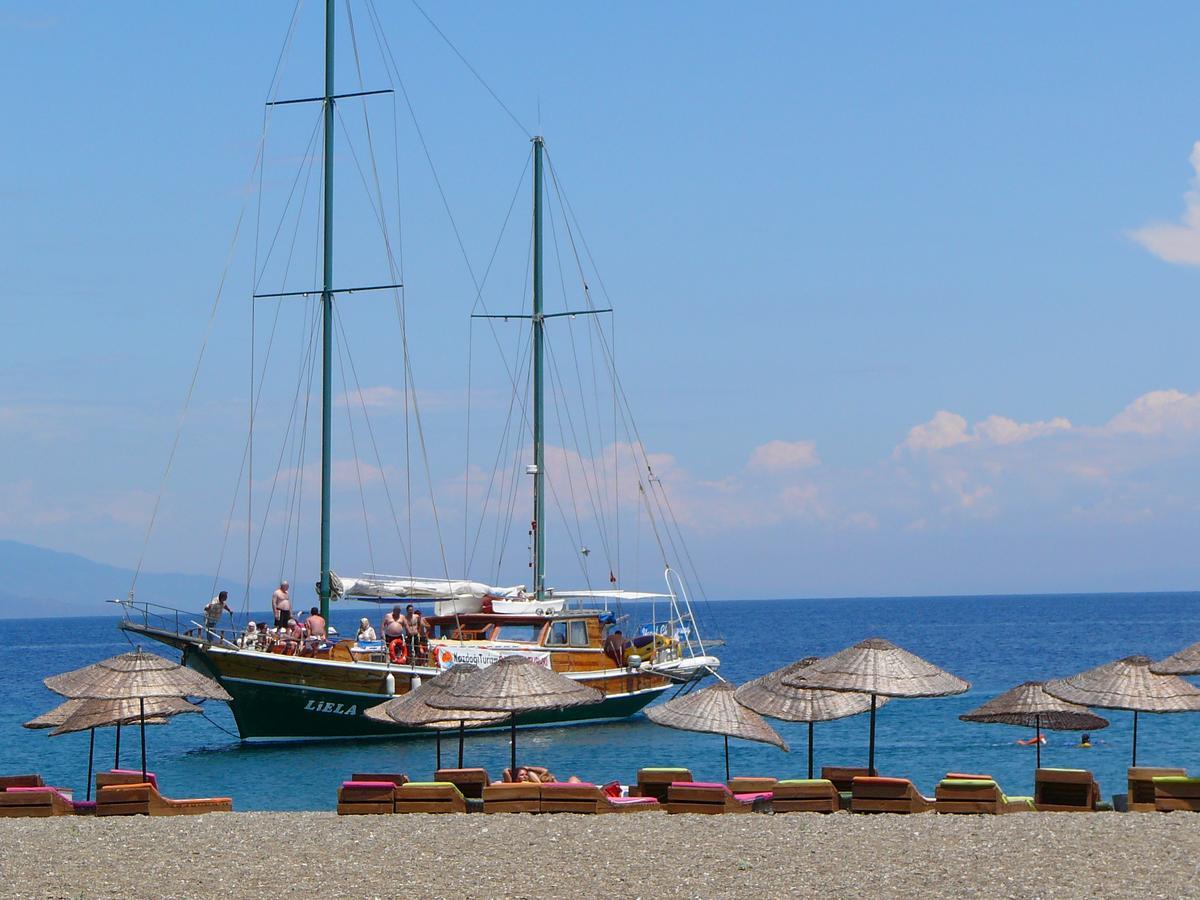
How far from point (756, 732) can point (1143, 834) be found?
6964mm

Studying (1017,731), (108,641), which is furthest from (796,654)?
(108,641)

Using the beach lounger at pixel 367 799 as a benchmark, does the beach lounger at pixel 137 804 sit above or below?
below

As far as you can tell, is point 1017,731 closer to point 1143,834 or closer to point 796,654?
point 1143,834

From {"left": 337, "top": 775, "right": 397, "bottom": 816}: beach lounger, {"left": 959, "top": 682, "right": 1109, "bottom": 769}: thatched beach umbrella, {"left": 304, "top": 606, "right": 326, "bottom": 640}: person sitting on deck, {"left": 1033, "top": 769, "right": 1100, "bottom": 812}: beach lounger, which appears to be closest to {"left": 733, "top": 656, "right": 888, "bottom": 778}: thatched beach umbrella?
{"left": 959, "top": 682, "right": 1109, "bottom": 769}: thatched beach umbrella

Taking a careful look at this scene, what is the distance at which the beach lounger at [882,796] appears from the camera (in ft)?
55.2

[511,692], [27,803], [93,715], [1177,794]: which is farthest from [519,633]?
[1177,794]

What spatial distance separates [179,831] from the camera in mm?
15523

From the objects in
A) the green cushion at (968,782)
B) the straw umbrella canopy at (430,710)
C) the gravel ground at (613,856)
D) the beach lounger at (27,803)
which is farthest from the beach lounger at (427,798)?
the green cushion at (968,782)

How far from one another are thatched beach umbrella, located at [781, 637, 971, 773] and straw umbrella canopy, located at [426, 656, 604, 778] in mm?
2872

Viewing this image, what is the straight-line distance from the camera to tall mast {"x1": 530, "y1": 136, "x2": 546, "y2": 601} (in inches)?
1834

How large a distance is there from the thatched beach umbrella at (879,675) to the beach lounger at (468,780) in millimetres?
3787

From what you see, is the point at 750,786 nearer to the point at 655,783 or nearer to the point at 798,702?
the point at 655,783

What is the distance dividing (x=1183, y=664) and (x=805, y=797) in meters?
6.07

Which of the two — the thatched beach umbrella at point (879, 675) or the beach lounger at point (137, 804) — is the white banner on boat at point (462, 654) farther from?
the beach lounger at point (137, 804)
